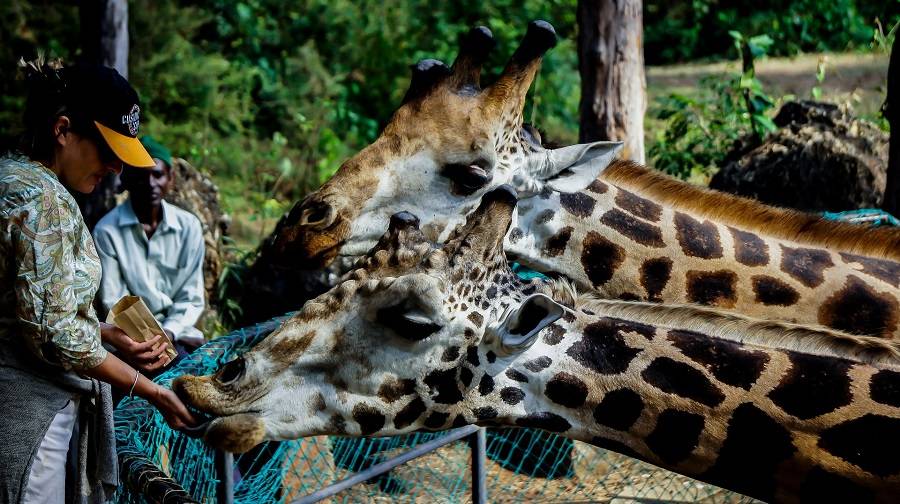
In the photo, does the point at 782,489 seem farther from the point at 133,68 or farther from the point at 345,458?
the point at 133,68

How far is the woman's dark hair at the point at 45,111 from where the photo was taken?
323cm

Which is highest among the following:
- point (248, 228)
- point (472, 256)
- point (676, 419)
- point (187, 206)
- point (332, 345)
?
point (472, 256)

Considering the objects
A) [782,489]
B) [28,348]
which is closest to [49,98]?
[28,348]

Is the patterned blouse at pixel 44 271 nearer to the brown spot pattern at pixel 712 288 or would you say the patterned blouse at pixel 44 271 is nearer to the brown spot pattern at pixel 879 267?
the brown spot pattern at pixel 712 288

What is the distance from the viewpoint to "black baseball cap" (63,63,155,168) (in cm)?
322

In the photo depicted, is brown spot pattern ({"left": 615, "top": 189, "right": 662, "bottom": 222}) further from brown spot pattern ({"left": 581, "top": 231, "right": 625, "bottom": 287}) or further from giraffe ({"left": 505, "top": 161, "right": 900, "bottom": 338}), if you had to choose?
brown spot pattern ({"left": 581, "top": 231, "right": 625, "bottom": 287})

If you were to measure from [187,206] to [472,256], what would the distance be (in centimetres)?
582

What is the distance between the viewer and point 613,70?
23.5ft

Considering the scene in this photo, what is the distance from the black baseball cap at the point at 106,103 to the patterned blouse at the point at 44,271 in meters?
0.22

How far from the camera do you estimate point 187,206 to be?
8.23 meters

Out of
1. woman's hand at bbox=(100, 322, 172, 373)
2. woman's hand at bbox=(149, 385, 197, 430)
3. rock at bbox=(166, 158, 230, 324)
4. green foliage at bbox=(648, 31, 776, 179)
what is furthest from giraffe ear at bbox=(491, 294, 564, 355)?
green foliage at bbox=(648, 31, 776, 179)

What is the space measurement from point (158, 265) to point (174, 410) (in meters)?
2.80

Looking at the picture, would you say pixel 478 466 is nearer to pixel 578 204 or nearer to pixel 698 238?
pixel 578 204

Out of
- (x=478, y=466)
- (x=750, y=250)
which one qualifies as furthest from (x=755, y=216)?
(x=478, y=466)
